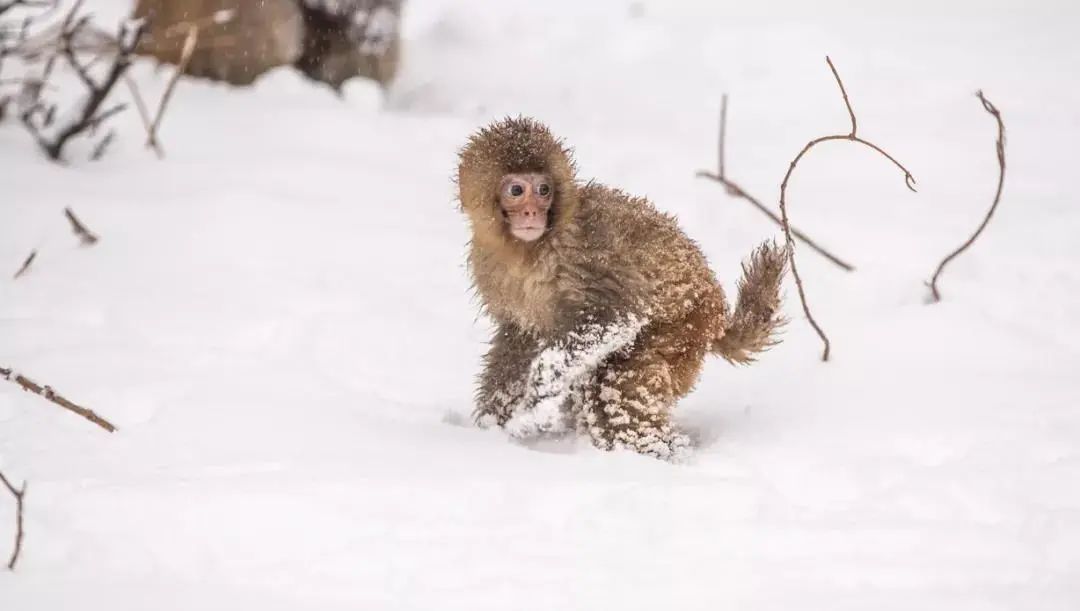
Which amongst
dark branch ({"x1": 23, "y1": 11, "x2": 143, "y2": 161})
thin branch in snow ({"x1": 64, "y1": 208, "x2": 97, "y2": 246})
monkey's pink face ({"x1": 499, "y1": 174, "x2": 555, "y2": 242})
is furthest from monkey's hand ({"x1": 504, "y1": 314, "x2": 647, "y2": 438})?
dark branch ({"x1": 23, "y1": 11, "x2": 143, "y2": 161})

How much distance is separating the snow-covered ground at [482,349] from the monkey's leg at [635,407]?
0.11 metres

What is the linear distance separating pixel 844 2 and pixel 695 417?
5953 mm

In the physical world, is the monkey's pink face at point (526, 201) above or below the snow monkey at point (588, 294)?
above

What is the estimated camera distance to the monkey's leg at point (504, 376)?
3414mm

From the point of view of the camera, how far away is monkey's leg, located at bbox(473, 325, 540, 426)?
3.41 m

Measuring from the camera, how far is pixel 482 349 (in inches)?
167

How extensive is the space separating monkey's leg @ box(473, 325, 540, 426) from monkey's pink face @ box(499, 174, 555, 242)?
431 millimetres

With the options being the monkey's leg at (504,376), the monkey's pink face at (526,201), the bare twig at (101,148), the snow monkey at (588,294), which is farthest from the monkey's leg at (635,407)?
the bare twig at (101,148)

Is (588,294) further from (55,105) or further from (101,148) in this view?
(55,105)

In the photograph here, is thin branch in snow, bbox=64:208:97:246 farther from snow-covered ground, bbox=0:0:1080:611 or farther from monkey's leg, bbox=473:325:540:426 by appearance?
monkey's leg, bbox=473:325:540:426

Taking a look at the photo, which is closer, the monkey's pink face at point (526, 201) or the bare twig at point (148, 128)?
the monkey's pink face at point (526, 201)

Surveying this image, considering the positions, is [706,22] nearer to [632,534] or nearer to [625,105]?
[625,105]

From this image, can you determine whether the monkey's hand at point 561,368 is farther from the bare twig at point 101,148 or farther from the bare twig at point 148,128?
the bare twig at point 101,148

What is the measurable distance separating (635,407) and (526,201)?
0.68m
